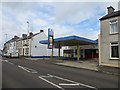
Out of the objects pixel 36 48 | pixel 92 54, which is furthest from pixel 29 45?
pixel 92 54

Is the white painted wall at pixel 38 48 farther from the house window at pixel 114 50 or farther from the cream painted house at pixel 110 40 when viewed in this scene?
the house window at pixel 114 50

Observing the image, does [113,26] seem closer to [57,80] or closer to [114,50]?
[114,50]

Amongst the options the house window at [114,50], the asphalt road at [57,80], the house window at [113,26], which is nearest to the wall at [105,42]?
the house window at [113,26]

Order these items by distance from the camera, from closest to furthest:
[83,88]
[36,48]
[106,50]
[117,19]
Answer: [83,88]
[117,19]
[106,50]
[36,48]

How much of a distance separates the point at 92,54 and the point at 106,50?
31090 mm

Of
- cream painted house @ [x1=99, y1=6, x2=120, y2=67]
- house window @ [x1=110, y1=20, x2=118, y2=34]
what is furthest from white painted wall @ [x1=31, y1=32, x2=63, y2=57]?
house window @ [x1=110, y1=20, x2=118, y2=34]

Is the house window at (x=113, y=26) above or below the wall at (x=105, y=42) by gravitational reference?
above

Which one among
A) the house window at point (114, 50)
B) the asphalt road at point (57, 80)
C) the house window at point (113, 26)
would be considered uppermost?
the house window at point (113, 26)

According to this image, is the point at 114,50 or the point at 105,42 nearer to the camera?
the point at 114,50

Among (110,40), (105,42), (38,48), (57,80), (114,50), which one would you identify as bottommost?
(57,80)

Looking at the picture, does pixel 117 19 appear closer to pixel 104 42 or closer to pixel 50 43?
pixel 104 42

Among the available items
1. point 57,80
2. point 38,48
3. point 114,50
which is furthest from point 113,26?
point 38,48

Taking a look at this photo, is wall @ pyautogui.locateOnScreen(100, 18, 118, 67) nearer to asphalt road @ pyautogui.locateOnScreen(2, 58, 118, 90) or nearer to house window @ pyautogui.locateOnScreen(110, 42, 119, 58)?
house window @ pyautogui.locateOnScreen(110, 42, 119, 58)

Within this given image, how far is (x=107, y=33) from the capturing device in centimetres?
2319
